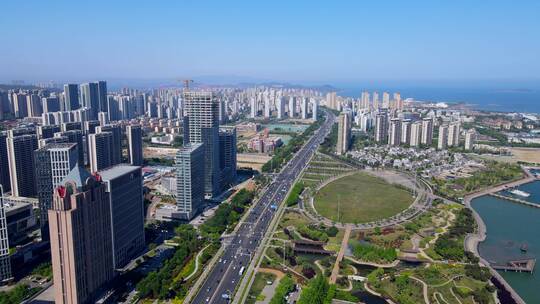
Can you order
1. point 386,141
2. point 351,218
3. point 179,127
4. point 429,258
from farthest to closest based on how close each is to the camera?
point 179,127, point 386,141, point 351,218, point 429,258

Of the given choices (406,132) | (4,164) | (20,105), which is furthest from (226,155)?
(20,105)

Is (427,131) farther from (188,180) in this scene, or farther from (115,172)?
(115,172)

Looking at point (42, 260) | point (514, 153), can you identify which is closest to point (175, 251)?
point (42, 260)

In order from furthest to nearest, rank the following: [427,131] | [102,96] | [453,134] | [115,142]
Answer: [102,96]
[427,131]
[453,134]
[115,142]

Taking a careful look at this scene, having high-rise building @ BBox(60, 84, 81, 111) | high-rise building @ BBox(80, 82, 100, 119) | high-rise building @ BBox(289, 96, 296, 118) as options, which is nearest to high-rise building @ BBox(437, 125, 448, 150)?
high-rise building @ BBox(289, 96, 296, 118)

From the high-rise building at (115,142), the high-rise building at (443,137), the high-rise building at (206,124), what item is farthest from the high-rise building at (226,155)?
the high-rise building at (443,137)

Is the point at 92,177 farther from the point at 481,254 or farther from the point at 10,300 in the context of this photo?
the point at 481,254
